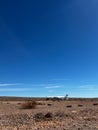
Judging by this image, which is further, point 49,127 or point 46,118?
point 46,118

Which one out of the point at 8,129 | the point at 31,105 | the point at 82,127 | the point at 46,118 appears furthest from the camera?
the point at 31,105

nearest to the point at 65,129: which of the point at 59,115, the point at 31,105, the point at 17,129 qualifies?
the point at 17,129

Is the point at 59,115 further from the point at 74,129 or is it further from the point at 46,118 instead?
the point at 74,129

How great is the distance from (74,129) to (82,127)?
39.7 inches

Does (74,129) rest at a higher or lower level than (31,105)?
lower

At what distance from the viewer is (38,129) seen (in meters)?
16.9

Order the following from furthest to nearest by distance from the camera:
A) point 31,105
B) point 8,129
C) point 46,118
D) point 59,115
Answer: point 31,105 < point 59,115 < point 46,118 < point 8,129

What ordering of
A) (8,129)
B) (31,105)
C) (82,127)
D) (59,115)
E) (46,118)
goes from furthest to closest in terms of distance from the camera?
(31,105), (59,115), (46,118), (82,127), (8,129)

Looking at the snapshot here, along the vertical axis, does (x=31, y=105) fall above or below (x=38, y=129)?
above

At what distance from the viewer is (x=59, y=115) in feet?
80.3

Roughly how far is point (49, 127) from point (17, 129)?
210 cm

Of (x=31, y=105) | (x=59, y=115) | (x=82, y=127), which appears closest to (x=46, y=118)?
(x=59, y=115)

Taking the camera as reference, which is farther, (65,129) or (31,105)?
(31,105)

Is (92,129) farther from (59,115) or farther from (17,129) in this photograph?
(59,115)
